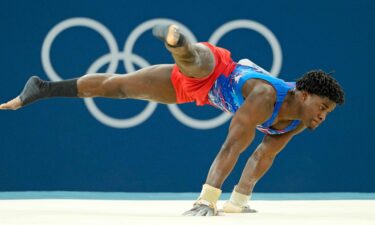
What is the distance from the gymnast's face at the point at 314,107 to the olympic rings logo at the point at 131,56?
10.9 feet

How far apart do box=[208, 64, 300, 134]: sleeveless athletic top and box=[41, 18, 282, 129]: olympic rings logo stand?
3016 millimetres

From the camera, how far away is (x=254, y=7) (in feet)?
28.3

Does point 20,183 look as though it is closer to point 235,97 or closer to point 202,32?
point 202,32

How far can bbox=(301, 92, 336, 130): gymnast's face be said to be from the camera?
5.20 meters

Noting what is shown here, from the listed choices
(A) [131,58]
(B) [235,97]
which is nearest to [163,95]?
(B) [235,97]

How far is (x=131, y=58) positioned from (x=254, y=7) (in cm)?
149

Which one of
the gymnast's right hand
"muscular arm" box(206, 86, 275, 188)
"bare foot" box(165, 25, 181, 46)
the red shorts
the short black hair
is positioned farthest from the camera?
the red shorts

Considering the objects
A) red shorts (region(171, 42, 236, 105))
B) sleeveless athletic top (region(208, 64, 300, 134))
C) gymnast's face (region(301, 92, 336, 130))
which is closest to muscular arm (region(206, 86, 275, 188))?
sleeveless athletic top (region(208, 64, 300, 134))

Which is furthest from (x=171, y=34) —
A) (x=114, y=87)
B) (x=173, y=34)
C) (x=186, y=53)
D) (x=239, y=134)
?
(x=114, y=87)

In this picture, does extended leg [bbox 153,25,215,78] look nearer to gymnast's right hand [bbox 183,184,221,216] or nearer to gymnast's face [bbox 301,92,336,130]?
gymnast's face [bbox 301,92,336,130]
